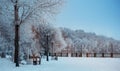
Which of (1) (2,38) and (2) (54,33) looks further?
(2) (54,33)

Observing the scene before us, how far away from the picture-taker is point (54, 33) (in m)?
53.6

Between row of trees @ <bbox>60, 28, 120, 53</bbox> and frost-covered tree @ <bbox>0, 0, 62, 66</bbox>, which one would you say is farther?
row of trees @ <bbox>60, 28, 120, 53</bbox>

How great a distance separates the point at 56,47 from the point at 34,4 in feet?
127

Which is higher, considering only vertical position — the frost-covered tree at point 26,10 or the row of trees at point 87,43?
the frost-covered tree at point 26,10

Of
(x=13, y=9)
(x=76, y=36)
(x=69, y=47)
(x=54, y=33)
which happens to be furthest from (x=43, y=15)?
(x=76, y=36)

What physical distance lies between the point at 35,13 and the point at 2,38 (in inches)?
286

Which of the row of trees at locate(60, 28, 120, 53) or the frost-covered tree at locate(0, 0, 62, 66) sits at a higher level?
the frost-covered tree at locate(0, 0, 62, 66)

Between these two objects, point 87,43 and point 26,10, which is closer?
point 26,10

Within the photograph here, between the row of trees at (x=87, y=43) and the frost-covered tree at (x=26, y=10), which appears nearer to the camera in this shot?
the frost-covered tree at (x=26, y=10)

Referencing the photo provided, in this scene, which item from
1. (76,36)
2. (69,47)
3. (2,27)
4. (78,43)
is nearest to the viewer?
(2,27)

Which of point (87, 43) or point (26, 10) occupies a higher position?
point (26, 10)

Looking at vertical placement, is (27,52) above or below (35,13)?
below

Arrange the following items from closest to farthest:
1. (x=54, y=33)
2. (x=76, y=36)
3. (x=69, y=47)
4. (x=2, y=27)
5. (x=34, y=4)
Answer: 1. (x=34, y=4)
2. (x=2, y=27)
3. (x=54, y=33)
4. (x=69, y=47)
5. (x=76, y=36)

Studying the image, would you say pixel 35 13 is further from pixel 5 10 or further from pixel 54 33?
pixel 54 33
